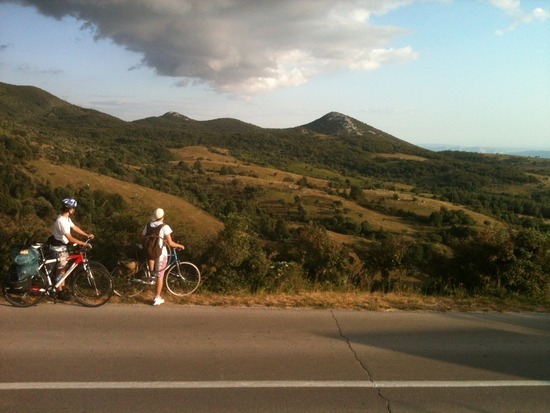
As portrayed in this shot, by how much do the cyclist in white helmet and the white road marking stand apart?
2785 mm

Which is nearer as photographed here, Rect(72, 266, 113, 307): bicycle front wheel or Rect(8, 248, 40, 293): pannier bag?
Rect(8, 248, 40, 293): pannier bag

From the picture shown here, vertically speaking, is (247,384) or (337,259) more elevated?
(337,259)

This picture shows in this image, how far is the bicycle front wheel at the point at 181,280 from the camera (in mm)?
7270

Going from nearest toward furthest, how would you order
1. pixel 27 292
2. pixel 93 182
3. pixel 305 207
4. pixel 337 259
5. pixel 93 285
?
1. pixel 27 292
2. pixel 93 285
3. pixel 337 259
4. pixel 93 182
5. pixel 305 207

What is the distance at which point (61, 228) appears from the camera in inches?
259

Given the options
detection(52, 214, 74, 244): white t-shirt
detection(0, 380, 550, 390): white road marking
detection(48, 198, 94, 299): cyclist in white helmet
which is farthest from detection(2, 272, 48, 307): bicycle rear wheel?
detection(0, 380, 550, 390): white road marking

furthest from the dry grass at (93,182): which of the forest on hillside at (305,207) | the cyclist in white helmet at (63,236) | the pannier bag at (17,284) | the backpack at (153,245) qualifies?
the pannier bag at (17,284)

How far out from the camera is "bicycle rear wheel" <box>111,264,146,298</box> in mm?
7090

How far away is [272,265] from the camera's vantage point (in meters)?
8.11

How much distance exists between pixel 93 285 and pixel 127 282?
636 millimetres

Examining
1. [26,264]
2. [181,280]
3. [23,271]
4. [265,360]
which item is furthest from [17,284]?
[265,360]

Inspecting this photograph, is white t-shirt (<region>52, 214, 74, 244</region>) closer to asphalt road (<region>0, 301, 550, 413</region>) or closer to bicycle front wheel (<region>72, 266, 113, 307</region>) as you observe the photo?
bicycle front wheel (<region>72, 266, 113, 307</region>)

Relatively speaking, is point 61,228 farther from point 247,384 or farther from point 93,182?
Result: point 93,182

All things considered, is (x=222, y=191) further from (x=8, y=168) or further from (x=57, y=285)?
(x=57, y=285)
